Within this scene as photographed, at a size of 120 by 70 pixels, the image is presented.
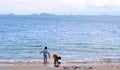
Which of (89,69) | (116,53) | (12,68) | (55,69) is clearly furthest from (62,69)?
(116,53)

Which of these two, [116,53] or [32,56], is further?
[116,53]

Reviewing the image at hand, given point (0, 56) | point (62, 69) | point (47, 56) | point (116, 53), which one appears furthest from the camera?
point (116, 53)

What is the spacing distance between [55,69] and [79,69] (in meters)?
1.79

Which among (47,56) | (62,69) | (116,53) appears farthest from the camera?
(116,53)

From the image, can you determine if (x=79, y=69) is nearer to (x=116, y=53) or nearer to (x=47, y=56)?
(x=47, y=56)

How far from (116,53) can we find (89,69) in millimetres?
15394

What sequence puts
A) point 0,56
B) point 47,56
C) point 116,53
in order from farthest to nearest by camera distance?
1. point 116,53
2. point 0,56
3. point 47,56

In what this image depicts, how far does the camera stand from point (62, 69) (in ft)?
76.9

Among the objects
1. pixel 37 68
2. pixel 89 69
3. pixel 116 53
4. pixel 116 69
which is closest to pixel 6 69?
pixel 37 68

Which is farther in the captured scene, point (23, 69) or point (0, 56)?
point (0, 56)

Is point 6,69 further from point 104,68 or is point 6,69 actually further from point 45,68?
point 104,68

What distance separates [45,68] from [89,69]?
3402 millimetres

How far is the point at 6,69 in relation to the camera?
23.6 meters

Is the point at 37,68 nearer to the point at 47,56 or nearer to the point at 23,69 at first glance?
the point at 23,69
